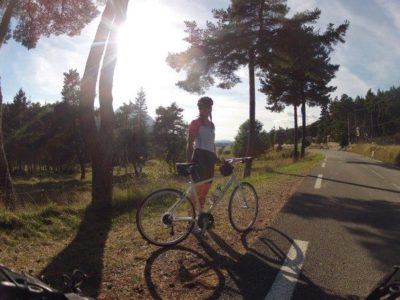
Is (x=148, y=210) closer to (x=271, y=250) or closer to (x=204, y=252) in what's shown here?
(x=204, y=252)

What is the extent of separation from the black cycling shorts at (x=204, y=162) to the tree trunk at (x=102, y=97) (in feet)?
9.10

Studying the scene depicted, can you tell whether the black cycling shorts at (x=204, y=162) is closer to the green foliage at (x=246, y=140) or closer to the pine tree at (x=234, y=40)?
the pine tree at (x=234, y=40)

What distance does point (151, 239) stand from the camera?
5.93 metres

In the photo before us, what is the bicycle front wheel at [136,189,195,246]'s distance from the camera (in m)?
5.83

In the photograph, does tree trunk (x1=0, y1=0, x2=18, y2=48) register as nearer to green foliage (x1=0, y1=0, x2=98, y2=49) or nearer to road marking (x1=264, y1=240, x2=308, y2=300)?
green foliage (x1=0, y1=0, x2=98, y2=49)

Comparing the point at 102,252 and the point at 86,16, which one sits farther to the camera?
the point at 86,16

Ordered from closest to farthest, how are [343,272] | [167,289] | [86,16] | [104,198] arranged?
[167,289] < [343,272] < [104,198] < [86,16]

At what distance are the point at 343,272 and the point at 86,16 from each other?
13180 millimetres

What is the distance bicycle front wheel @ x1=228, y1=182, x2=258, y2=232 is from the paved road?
0.39 meters

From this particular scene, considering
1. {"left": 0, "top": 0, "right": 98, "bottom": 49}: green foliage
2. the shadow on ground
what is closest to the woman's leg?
the shadow on ground

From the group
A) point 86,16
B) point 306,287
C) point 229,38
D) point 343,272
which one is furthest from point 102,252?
point 229,38

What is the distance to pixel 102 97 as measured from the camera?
342 inches

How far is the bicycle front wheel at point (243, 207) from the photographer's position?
276 inches

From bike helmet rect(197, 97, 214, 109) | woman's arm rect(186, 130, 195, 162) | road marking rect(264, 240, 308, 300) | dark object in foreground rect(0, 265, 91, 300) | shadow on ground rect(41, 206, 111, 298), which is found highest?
bike helmet rect(197, 97, 214, 109)
